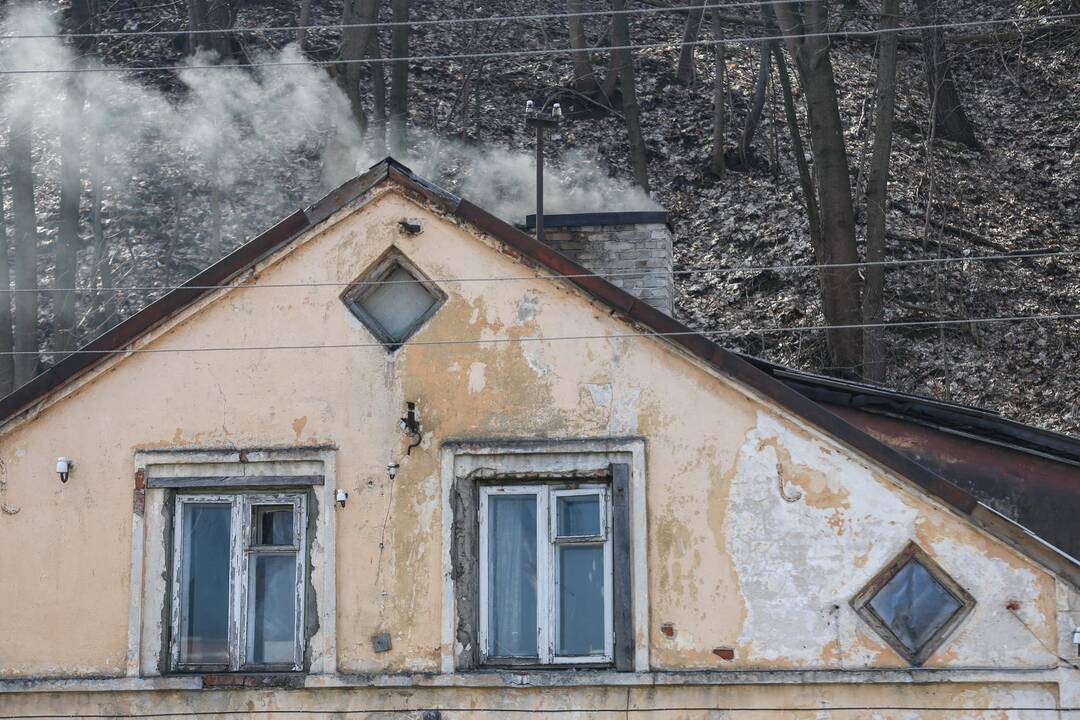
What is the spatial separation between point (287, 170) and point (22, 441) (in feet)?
59.9

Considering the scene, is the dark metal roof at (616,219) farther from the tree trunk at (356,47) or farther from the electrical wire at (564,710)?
the tree trunk at (356,47)

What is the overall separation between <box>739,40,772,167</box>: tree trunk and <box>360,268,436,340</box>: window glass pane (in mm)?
16680

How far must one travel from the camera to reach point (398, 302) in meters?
9.98

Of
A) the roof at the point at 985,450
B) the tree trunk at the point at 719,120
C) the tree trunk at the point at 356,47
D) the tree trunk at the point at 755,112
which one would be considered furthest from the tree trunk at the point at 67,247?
the roof at the point at 985,450

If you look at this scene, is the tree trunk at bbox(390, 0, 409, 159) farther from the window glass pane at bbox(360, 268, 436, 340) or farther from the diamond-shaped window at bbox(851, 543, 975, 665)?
the diamond-shaped window at bbox(851, 543, 975, 665)

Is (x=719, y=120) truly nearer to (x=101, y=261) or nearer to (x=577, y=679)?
(x=101, y=261)

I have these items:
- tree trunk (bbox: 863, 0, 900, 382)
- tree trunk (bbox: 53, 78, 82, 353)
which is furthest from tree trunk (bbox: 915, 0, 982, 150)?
tree trunk (bbox: 53, 78, 82, 353)

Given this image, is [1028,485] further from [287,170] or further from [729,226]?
[287,170]

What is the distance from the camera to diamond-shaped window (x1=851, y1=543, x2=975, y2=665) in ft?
29.0

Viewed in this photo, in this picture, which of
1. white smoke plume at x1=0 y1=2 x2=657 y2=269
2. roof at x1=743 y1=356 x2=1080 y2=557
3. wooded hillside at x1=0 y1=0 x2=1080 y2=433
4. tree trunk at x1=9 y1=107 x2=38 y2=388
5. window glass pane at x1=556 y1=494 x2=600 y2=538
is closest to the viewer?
window glass pane at x1=556 y1=494 x2=600 y2=538

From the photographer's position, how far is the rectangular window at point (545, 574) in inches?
373

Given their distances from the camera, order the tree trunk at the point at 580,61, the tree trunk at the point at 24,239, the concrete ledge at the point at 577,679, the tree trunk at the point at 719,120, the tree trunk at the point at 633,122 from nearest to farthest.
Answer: the concrete ledge at the point at 577,679 < the tree trunk at the point at 24,239 < the tree trunk at the point at 633,122 < the tree trunk at the point at 719,120 < the tree trunk at the point at 580,61

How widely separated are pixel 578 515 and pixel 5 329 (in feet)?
46.3

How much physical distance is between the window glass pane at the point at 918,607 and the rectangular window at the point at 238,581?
4.06m
